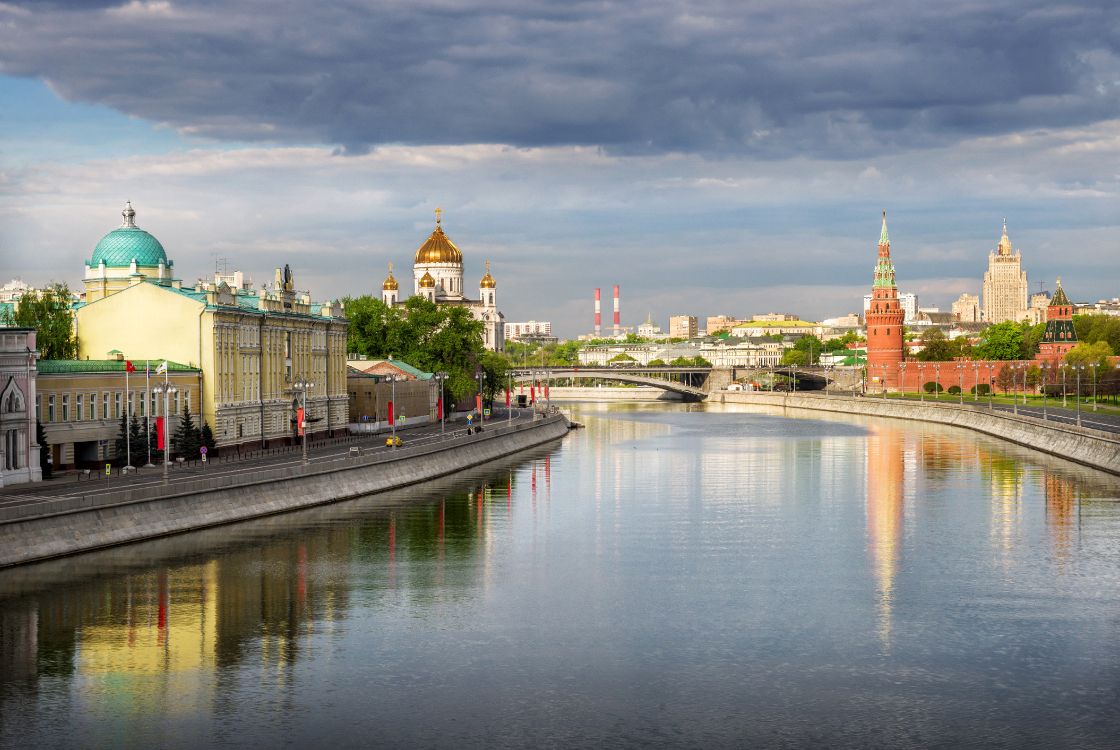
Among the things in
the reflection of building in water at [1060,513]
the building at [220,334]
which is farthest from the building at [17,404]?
the reflection of building in water at [1060,513]

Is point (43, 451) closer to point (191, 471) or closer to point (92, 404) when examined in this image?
point (92, 404)

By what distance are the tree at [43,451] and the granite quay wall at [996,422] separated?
53261 millimetres

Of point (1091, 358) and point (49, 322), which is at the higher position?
point (49, 322)

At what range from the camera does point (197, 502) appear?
52.6 meters

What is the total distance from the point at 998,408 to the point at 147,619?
110m

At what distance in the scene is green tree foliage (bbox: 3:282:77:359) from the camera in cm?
7944

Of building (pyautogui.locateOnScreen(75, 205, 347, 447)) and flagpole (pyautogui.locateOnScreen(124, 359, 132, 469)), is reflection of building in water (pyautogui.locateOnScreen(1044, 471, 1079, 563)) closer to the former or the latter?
flagpole (pyautogui.locateOnScreen(124, 359, 132, 469))

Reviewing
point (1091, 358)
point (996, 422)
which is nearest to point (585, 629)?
point (996, 422)

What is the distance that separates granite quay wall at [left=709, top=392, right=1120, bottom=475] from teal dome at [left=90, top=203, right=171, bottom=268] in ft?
181

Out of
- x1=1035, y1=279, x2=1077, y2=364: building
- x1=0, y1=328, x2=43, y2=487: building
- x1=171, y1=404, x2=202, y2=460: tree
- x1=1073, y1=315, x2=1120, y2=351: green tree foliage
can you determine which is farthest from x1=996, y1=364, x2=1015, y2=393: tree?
x1=0, y1=328, x2=43, y2=487: building

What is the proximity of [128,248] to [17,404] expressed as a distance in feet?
101

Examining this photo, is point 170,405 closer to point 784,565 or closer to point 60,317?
point 60,317

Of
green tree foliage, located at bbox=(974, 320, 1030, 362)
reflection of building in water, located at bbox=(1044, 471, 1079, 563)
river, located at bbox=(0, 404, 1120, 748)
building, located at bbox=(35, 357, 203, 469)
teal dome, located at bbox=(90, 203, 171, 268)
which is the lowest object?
river, located at bbox=(0, 404, 1120, 748)

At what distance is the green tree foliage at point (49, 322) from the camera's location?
79.4 metres
